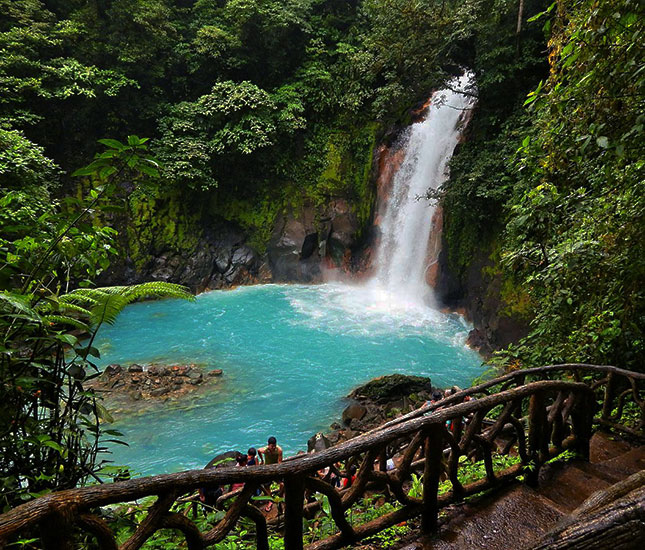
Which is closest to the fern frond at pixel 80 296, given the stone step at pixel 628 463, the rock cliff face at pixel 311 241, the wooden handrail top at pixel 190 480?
the wooden handrail top at pixel 190 480

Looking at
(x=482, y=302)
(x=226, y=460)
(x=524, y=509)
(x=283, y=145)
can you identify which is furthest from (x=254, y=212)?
(x=524, y=509)

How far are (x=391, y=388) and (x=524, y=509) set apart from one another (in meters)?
6.66

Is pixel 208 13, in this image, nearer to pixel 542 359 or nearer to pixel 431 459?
pixel 542 359

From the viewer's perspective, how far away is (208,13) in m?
18.2

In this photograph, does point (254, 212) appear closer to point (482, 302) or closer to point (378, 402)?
point (482, 302)

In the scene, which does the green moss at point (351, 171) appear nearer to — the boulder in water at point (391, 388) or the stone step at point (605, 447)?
the boulder in water at point (391, 388)

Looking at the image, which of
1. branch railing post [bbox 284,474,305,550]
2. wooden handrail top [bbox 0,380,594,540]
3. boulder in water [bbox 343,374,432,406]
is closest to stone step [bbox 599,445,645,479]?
wooden handrail top [bbox 0,380,594,540]

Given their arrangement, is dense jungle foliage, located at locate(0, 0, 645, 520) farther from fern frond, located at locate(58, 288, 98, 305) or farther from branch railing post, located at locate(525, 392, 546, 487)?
branch railing post, located at locate(525, 392, 546, 487)

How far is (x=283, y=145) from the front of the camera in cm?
1825

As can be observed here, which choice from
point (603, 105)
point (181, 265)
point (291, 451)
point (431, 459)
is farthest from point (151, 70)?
point (431, 459)

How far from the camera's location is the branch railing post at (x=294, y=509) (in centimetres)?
192

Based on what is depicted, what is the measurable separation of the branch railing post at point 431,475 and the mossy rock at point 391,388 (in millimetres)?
6860

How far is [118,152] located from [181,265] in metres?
16.7

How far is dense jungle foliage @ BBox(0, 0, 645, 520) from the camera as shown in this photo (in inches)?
91.3
